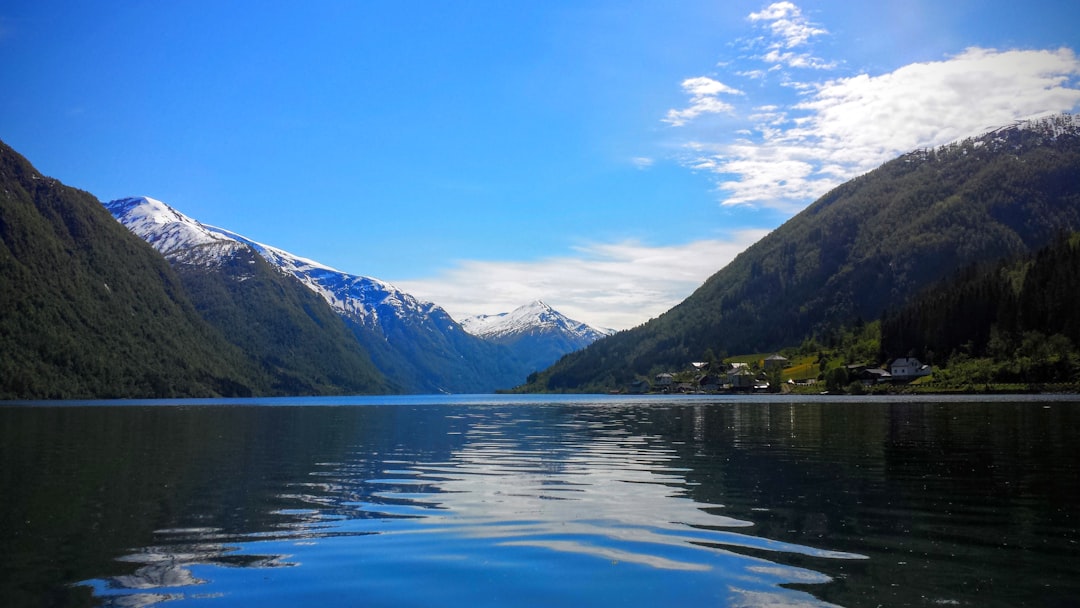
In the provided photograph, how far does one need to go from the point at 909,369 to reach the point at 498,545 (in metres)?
188

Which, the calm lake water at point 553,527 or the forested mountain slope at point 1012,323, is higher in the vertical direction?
the forested mountain slope at point 1012,323

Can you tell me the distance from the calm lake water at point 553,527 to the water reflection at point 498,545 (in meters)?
0.09

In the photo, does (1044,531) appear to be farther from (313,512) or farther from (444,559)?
(313,512)

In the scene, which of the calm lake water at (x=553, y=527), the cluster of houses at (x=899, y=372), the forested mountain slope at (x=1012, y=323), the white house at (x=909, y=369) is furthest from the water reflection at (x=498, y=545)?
the white house at (x=909, y=369)

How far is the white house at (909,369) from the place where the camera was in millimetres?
180625

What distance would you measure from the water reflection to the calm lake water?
89 mm

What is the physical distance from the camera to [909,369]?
600ft

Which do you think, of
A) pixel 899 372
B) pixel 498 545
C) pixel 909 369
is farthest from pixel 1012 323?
pixel 498 545

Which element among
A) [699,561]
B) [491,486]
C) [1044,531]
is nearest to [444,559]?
[699,561]

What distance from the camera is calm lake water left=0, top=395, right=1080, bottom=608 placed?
14.8m

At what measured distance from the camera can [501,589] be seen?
49.3ft

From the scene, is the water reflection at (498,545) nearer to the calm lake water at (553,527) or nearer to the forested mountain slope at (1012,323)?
the calm lake water at (553,527)

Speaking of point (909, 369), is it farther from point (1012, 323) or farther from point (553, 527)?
point (553, 527)

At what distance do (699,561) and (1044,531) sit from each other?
33.0 feet
